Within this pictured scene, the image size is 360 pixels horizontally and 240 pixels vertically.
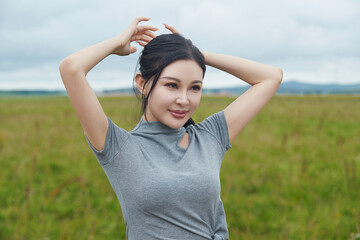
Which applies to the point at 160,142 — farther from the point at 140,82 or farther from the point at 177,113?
the point at 140,82

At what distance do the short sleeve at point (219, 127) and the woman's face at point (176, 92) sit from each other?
0.25 meters

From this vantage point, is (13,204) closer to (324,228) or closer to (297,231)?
(297,231)

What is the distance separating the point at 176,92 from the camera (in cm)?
198

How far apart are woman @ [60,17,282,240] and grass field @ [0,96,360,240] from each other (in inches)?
21.3

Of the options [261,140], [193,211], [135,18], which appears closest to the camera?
[193,211]

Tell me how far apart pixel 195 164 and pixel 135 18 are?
0.94 meters

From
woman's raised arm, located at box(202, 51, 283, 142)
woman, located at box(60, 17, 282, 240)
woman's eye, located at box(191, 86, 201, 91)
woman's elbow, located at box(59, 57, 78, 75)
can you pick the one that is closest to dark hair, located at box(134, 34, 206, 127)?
woman, located at box(60, 17, 282, 240)

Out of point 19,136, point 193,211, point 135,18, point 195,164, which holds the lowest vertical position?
point 19,136

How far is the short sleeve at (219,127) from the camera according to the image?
2236 millimetres

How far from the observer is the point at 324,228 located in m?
4.70

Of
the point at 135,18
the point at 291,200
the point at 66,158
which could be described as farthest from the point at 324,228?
the point at 66,158

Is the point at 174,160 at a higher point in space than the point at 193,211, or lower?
higher

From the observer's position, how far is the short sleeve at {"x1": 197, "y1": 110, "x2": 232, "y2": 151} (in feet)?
7.34

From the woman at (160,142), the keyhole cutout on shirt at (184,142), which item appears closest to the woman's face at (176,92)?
the woman at (160,142)
